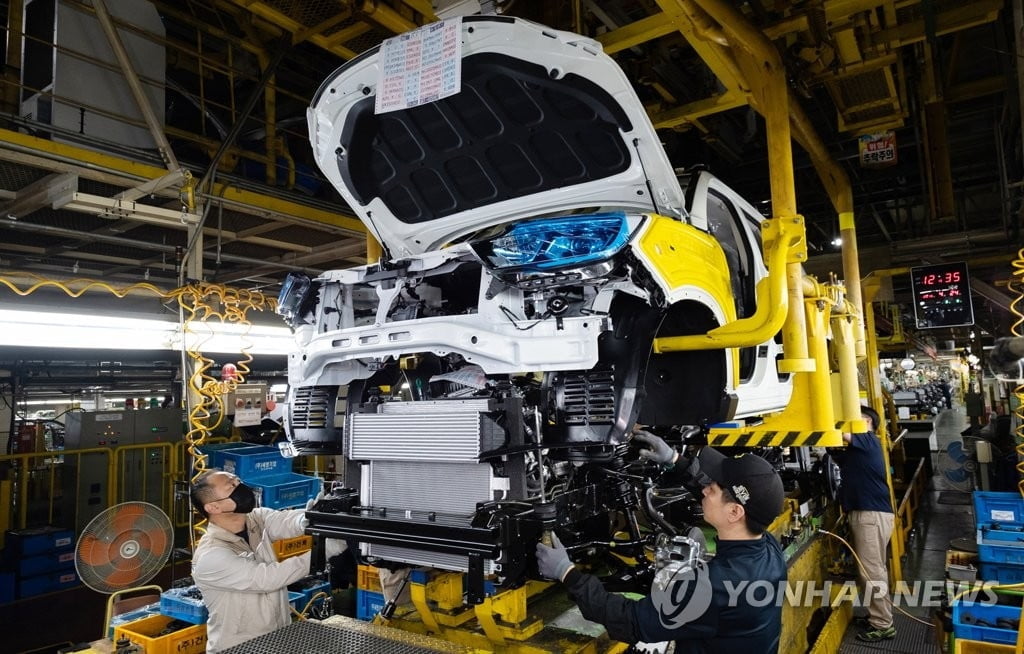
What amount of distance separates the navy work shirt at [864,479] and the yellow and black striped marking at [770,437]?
1.00 metres

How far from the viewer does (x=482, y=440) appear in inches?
95.3

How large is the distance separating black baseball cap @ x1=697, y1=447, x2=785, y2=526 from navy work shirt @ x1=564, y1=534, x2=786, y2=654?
0.45 ft

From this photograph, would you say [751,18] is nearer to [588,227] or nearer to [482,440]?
[588,227]

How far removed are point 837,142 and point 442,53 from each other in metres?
6.57

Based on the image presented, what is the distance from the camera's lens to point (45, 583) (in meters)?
7.37

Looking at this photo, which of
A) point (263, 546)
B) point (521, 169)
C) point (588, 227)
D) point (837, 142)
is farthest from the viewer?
point (837, 142)

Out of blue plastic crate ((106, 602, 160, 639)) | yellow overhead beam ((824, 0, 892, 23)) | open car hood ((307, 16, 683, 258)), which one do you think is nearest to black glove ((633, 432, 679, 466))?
open car hood ((307, 16, 683, 258))

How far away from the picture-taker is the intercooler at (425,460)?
243 cm

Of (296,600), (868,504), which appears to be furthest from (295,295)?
(868,504)

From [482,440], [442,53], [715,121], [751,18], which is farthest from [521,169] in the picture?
[715,121]

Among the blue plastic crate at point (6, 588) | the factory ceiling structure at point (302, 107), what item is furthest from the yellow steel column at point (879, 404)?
the blue plastic crate at point (6, 588)

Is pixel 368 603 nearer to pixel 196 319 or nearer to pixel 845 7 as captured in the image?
pixel 196 319

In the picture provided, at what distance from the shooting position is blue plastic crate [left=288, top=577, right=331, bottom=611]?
14.2ft

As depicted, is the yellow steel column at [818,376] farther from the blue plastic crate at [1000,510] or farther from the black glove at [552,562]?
the black glove at [552,562]
